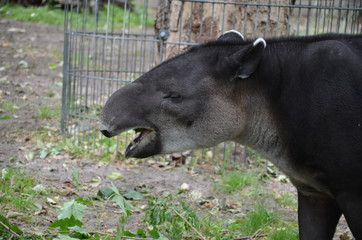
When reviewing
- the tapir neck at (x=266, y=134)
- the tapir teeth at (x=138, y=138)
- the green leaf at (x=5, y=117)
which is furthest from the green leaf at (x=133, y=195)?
the green leaf at (x=5, y=117)

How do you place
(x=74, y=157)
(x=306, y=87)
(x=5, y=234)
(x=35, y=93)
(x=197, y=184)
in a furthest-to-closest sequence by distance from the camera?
1. (x=35, y=93)
2. (x=74, y=157)
3. (x=197, y=184)
4. (x=5, y=234)
5. (x=306, y=87)

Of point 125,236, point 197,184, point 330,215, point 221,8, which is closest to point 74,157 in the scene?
point 197,184

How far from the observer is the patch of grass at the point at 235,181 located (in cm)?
694

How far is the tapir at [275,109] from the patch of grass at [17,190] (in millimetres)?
1594

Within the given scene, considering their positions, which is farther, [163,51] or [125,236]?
[163,51]

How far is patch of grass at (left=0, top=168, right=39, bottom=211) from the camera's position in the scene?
18.3 ft

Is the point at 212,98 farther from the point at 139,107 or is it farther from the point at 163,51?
the point at 163,51

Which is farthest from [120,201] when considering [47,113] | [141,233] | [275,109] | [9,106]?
[9,106]

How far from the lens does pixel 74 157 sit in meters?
7.68

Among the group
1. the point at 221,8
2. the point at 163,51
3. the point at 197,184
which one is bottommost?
the point at 197,184

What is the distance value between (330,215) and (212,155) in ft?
10.7

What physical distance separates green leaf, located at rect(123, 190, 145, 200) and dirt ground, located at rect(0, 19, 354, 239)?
0.36m

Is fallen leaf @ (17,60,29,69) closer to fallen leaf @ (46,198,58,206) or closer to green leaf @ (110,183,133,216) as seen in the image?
fallen leaf @ (46,198,58,206)

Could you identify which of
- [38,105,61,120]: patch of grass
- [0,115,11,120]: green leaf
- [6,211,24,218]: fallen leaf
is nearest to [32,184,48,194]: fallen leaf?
[6,211,24,218]: fallen leaf
